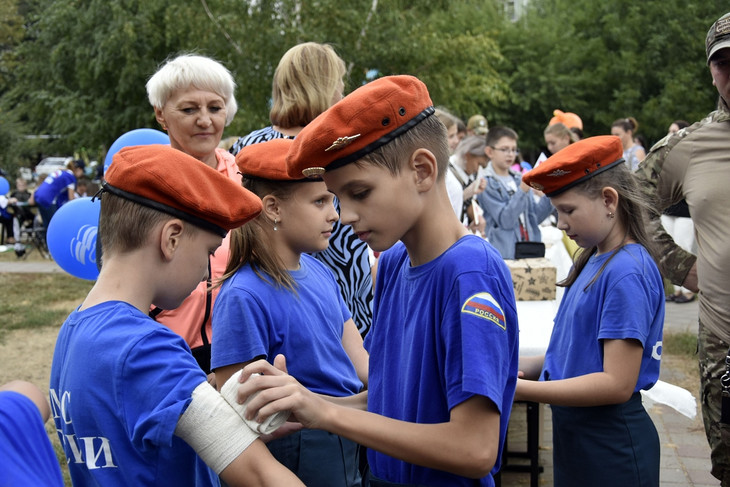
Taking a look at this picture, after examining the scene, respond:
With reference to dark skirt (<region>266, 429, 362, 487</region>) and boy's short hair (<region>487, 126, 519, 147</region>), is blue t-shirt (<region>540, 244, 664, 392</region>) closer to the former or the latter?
dark skirt (<region>266, 429, 362, 487</region>)

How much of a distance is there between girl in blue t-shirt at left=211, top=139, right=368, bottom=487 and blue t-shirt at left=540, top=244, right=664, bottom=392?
2.64 feet

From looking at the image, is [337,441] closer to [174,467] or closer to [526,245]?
[174,467]

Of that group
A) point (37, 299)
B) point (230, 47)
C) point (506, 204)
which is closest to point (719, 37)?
point (506, 204)

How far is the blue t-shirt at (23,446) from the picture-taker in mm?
1442

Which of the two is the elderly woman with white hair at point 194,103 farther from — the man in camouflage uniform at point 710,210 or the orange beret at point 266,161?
the man in camouflage uniform at point 710,210

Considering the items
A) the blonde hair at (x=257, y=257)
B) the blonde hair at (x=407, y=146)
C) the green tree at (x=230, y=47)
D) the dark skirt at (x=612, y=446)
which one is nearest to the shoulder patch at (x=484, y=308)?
the blonde hair at (x=407, y=146)

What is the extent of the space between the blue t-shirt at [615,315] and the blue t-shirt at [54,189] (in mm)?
16302

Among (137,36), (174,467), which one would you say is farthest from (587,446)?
(137,36)

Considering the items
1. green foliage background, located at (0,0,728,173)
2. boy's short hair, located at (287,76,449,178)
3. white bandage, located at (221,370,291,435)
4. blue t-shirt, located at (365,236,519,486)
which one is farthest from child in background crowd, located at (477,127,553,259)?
white bandage, located at (221,370,291,435)

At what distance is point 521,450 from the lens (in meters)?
5.66

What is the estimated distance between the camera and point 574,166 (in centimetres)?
296

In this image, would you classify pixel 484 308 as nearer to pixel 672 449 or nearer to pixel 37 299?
pixel 672 449

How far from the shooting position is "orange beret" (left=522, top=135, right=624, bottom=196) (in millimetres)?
2959

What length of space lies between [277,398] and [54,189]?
56.9 feet
